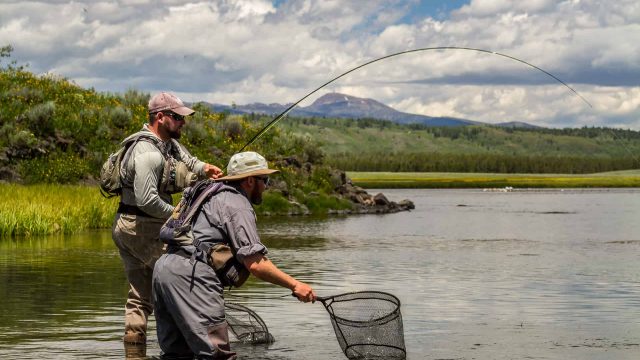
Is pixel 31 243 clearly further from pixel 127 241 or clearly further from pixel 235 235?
pixel 235 235

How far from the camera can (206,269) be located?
7746 millimetres

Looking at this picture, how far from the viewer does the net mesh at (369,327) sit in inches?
361

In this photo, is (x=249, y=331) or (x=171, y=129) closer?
(x=171, y=129)

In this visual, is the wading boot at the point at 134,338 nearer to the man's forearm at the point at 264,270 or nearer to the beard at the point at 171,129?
the beard at the point at 171,129

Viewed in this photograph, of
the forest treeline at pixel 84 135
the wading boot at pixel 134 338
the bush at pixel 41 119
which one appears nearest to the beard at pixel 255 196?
the wading boot at pixel 134 338

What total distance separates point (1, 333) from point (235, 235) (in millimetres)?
4888

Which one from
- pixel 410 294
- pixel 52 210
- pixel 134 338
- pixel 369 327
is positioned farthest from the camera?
pixel 52 210

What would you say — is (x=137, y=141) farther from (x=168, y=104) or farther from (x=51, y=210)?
(x=51, y=210)

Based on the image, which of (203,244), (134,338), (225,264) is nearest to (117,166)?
(134,338)

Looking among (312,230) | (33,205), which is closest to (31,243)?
(33,205)

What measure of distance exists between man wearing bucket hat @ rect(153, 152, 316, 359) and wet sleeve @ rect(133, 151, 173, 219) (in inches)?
62.0

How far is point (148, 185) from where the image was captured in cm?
945

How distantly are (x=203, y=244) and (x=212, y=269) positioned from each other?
0.60ft

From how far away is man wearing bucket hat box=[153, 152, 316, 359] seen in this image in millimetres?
7625
